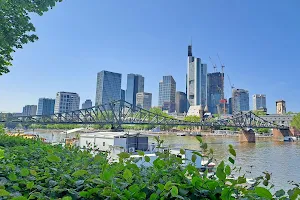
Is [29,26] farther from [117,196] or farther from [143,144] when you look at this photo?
[143,144]

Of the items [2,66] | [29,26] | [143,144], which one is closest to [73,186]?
[29,26]

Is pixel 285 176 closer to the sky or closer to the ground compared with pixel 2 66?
closer to the ground

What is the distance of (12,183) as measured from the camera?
223cm

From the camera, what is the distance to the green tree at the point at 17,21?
351 inches

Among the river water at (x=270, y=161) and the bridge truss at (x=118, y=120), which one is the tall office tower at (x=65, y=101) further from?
the river water at (x=270, y=161)

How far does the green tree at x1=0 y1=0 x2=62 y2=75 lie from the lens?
8.91 m

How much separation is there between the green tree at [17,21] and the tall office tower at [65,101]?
18067cm

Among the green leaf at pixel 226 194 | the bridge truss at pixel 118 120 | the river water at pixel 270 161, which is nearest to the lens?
the green leaf at pixel 226 194

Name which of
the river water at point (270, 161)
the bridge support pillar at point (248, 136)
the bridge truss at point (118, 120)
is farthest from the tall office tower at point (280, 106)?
the river water at point (270, 161)

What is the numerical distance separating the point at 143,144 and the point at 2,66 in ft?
48.0

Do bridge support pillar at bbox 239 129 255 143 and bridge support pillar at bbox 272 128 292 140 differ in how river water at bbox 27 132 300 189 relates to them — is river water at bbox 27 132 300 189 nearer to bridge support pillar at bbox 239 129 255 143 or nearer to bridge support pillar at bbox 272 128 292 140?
bridge support pillar at bbox 239 129 255 143

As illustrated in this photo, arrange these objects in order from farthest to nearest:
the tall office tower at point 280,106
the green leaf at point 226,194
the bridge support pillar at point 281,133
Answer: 1. the tall office tower at point 280,106
2. the bridge support pillar at point 281,133
3. the green leaf at point 226,194

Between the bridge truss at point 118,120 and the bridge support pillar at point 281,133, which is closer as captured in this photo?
the bridge truss at point 118,120

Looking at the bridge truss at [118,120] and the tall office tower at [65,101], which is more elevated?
the tall office tower at [65,101]
